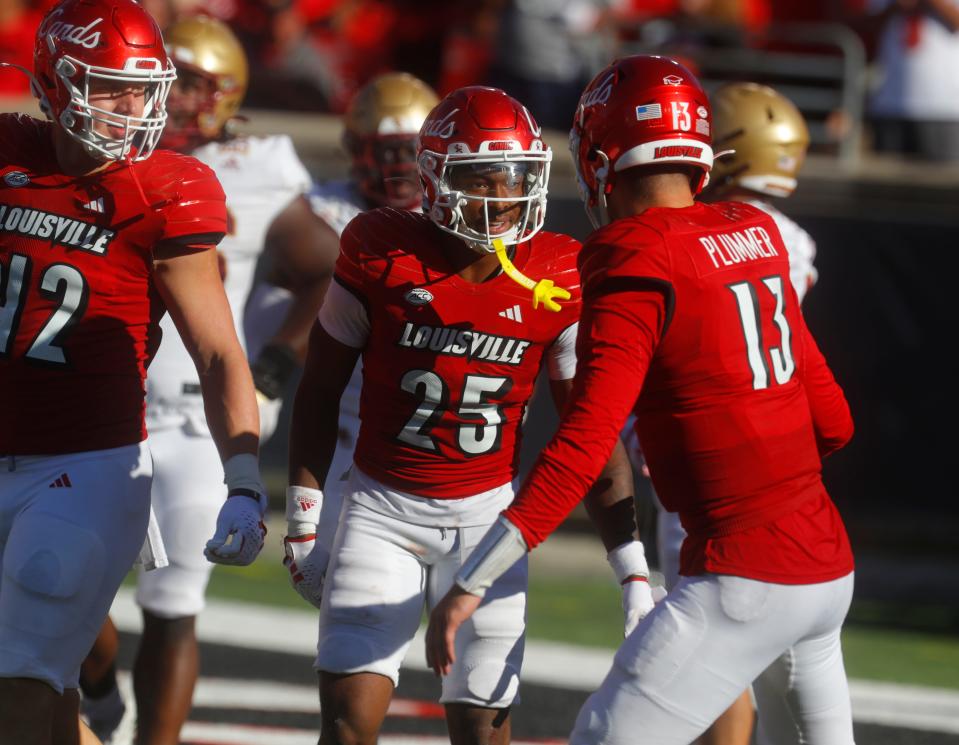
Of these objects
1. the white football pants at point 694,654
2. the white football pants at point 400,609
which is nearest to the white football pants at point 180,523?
the white football pants at point 400,609

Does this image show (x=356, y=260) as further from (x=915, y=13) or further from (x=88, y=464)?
(x=915, y=13)

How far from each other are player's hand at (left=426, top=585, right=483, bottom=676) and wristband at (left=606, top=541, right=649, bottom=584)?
0.71 m

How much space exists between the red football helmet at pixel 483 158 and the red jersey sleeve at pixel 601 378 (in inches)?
21.7

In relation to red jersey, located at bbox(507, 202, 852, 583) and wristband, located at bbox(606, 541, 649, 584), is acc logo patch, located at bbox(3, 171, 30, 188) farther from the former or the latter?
wristband, located at bbox(606, 541, 649, 584)

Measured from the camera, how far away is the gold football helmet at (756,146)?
482 centimetres

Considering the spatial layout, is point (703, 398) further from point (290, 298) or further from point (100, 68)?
point (290, 298)

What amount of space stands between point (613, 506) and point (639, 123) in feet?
3.16

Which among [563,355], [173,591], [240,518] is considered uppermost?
[563,355]

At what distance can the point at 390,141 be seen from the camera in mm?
4973

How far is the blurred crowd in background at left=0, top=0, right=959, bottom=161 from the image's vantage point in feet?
27.9

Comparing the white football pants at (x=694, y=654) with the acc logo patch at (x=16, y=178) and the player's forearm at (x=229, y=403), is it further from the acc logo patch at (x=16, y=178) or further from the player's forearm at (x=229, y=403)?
the acc logo patch at (x=16, y=178)

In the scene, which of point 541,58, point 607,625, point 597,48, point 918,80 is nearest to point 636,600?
point 607,625

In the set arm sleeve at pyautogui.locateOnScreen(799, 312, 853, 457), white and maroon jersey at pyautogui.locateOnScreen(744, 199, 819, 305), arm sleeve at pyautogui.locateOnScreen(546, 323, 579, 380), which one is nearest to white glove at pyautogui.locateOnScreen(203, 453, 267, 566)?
arm sleeve at pyautogui.locateOnScreen(546, 323, 579, 380)

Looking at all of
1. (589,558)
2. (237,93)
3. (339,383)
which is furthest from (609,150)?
(589,558)
